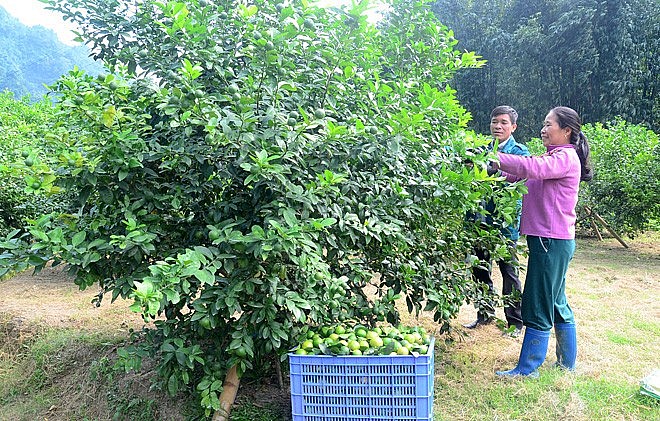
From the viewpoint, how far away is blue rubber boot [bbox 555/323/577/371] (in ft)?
11.9

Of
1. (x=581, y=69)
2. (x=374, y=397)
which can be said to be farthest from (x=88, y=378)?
(x=581, y=69)

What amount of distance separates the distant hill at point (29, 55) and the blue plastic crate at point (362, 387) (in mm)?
45026

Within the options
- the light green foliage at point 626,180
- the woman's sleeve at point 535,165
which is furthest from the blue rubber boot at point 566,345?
the light green foliage at point 626,180

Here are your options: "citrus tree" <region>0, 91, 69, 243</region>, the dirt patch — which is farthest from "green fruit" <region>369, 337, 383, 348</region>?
the dirt patch

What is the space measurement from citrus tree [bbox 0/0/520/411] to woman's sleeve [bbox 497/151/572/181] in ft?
0.41

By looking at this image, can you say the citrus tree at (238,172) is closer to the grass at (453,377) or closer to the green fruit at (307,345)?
the green fruit at (307,345)

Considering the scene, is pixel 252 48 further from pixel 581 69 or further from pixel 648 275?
pixel 581 69

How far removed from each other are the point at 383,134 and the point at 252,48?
29.2 inches

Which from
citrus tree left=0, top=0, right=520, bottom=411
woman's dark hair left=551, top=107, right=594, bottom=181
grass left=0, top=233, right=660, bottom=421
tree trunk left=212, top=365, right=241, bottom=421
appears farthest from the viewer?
woman's dark hair left=551, top=107, right=594, bottom=181

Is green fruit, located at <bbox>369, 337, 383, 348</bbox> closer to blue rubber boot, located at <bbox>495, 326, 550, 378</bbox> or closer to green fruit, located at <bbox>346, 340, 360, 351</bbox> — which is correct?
green fruit, located at <bbox>346, 340, 360, 351</bbox>

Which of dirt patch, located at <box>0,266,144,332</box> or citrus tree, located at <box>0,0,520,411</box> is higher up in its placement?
citrus tree, located at <box>0,0,520,411</box>

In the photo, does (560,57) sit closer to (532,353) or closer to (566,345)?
(566,345)

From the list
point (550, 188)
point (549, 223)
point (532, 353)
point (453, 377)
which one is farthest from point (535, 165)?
point (453, 377)

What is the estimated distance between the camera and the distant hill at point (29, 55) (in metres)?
45.1
